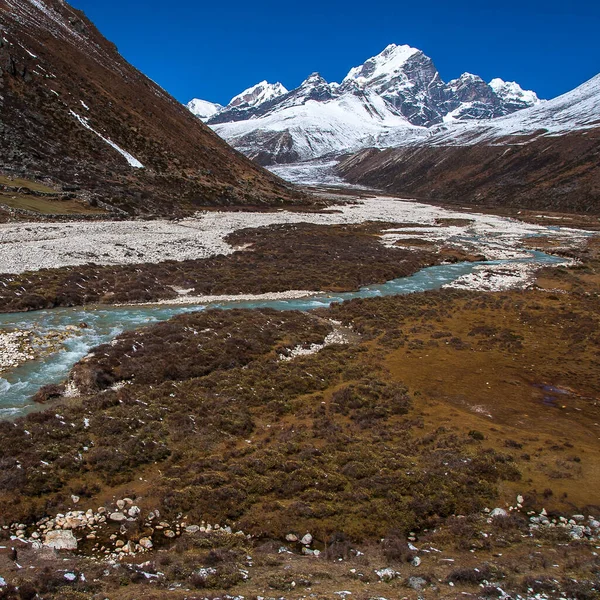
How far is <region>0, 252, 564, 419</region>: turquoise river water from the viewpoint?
21562 millimetres

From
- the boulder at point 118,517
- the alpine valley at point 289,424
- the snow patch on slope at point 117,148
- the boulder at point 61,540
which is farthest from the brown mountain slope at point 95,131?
the boulder at point 61,540

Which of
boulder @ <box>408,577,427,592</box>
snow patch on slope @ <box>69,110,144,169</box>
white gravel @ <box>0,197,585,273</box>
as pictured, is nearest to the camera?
boulder @ <box>408,577,427,592</box>

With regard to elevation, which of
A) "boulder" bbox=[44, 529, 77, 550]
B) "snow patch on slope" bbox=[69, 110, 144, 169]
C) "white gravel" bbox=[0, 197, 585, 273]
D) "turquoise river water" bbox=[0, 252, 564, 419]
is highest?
"snow patch on slope" bbox=[69, 110, 144, 169]

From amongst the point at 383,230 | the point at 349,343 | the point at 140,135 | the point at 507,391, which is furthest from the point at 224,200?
the point at 507,391

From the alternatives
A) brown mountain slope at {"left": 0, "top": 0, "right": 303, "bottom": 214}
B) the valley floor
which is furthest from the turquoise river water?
brown mountain slope at {"left": 0, "top": 0, "right": 303, "bottom": 214}

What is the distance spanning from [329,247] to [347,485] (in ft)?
180

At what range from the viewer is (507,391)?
25.2m

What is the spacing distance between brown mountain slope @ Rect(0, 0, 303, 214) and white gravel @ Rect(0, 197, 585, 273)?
1444cm

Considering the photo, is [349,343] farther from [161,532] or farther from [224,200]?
[224,200]

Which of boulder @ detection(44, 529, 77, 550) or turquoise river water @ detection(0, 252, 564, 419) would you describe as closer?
boulder @ detection(44, 529, 77, 550)

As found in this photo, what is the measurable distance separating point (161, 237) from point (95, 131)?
2140 inches

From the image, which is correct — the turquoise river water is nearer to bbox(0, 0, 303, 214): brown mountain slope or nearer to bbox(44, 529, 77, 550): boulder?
bbox(44, 529, 77, 550): boulder

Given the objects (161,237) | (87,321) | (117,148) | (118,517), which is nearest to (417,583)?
(118,517)

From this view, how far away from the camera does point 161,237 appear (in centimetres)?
6481
